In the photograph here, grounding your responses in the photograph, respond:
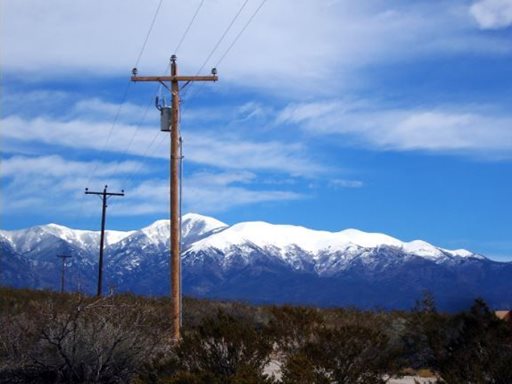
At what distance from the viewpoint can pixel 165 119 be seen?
27.5 m

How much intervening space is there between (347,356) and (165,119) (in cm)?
1612

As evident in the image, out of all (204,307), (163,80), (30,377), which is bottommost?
(30,377)

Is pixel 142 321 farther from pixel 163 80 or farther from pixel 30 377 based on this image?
pixel 163 80

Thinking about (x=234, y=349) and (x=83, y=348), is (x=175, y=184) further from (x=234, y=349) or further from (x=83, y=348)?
(x=234, y=349)

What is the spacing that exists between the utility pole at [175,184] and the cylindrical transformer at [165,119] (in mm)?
108

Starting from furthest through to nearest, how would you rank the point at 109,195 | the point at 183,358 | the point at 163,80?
the point at 109,195, the point at 163,80, the point at 183,358

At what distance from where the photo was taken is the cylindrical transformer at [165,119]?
27.4 m

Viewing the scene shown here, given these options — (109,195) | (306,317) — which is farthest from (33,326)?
(109,195)

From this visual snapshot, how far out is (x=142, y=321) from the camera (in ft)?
63.1

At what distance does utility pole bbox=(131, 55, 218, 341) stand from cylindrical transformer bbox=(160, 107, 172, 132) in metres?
0.11

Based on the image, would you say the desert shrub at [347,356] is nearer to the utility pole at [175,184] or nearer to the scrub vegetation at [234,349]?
the scrub vegetation at [234,349]

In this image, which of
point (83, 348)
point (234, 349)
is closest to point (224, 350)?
point (234, 349)

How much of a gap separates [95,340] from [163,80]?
1252cm

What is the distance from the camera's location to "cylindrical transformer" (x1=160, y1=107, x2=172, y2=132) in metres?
27.4
